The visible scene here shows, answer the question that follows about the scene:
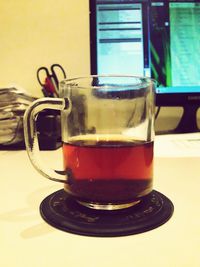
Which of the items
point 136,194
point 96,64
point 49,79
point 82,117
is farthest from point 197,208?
point 49,79

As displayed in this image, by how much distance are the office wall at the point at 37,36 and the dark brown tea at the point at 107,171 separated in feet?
2.58

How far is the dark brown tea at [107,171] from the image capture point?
477mm

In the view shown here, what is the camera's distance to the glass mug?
480mm

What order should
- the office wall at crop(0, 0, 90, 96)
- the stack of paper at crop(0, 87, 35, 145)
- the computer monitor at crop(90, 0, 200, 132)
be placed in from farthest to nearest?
1. the office wall at crop(0, 0, 90, 96)
2. the computer monitor at crop(90, 0, 200, 132)
3. the stack of paper at crop(0, 87, 35, 145)

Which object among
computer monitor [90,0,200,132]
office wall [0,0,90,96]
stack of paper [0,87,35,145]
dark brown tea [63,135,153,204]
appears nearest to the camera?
dark brown tea [63,135,153,204]

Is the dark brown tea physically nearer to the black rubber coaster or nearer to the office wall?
the black rubber coaster

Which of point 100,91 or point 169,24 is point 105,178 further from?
point 169,24

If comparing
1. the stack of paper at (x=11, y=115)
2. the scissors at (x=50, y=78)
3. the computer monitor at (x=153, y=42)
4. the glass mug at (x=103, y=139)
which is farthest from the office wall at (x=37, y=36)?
the glass mug at (x=103, y=139)

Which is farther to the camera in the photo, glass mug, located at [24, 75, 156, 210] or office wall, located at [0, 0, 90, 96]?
office wall, located at [0, 0, 90, 96]

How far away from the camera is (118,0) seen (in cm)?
109

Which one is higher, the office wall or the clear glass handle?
the office wall

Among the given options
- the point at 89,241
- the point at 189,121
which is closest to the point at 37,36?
the point at 189,121

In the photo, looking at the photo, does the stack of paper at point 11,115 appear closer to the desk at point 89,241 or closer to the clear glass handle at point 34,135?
the desk at point 89,241

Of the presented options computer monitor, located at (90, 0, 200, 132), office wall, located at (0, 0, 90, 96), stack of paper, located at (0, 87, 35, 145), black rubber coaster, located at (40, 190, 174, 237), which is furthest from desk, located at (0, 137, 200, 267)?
office wall, located at (0, 0, 90, 96)
